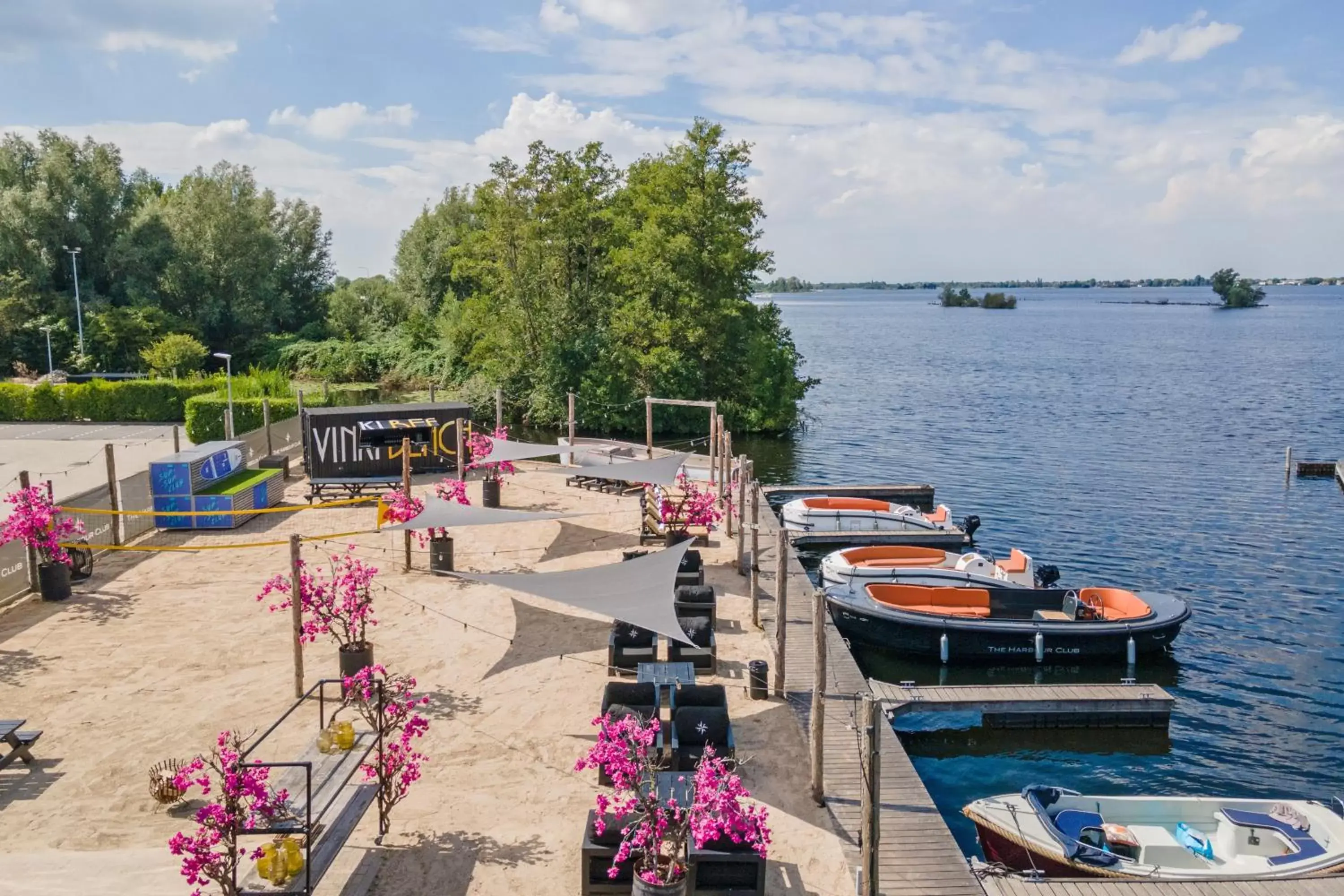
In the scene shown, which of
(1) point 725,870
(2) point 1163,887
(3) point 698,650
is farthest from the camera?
(3) point 698,650

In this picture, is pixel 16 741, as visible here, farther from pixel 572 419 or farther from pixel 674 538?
pixel 572 419

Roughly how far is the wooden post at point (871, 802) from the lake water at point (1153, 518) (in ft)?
15.2

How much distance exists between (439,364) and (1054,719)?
1689 inches

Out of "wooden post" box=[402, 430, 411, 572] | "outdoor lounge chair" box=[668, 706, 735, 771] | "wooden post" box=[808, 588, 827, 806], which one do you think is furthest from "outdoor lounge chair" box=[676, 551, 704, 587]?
"wooden post" box=[808, 588, 827, 806]

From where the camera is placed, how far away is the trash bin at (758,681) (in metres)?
14.1

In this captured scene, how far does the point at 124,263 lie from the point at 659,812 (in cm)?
5964

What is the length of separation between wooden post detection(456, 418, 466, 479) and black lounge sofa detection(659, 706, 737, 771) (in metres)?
14.1

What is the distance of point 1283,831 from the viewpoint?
11656 millimetres

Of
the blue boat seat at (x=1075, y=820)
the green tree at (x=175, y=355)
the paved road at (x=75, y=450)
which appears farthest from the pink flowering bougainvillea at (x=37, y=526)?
the green tree at (x=175, y=355)

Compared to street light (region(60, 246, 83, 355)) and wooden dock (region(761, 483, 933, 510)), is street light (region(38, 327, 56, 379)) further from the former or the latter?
wooden dock (region(761, 483, 933, 510))

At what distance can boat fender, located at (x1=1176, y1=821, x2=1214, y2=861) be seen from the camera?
11.5 meters

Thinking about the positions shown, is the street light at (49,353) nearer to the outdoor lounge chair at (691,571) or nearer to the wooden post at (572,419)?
the wooden post at (572,419)

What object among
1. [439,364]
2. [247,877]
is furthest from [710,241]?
[247,877]

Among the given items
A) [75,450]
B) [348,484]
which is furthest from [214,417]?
[348,484]
